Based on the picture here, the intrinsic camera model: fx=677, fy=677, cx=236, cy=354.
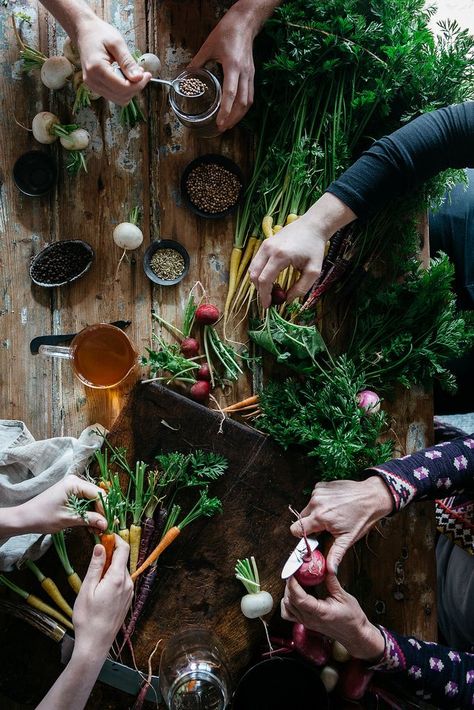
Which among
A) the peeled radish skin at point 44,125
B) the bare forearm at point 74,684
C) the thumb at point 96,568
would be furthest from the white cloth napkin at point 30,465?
the peeled radish skin at point 44,125

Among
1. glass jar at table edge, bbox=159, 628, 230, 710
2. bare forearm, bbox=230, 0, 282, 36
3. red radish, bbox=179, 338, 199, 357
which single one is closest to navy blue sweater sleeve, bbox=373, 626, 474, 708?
glass jar at table edge, bbox=159, 628, 230, 710

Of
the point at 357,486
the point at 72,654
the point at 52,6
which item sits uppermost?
the point at 52,6

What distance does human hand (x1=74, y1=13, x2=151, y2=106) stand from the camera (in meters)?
1.85

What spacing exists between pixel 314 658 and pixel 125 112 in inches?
67.6

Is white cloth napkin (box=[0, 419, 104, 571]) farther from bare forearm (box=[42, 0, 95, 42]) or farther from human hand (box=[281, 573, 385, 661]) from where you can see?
bare forearm (box=[42, 0, 95, 42])

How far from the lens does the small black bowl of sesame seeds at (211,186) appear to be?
2086 mm

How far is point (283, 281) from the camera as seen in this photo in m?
2.05

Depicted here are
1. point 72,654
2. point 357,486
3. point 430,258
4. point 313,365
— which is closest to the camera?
point 72,654

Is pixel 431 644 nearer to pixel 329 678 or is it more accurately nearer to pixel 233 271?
pixel 329 678

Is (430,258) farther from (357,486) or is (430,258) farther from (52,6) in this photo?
(52,6)

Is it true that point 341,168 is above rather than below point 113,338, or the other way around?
above

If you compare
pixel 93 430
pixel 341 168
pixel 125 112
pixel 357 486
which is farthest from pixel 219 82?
pixel 357 486

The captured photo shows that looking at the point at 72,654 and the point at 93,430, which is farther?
the point at 93,430

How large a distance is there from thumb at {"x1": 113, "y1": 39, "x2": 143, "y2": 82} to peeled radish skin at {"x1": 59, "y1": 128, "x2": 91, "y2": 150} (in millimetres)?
247
